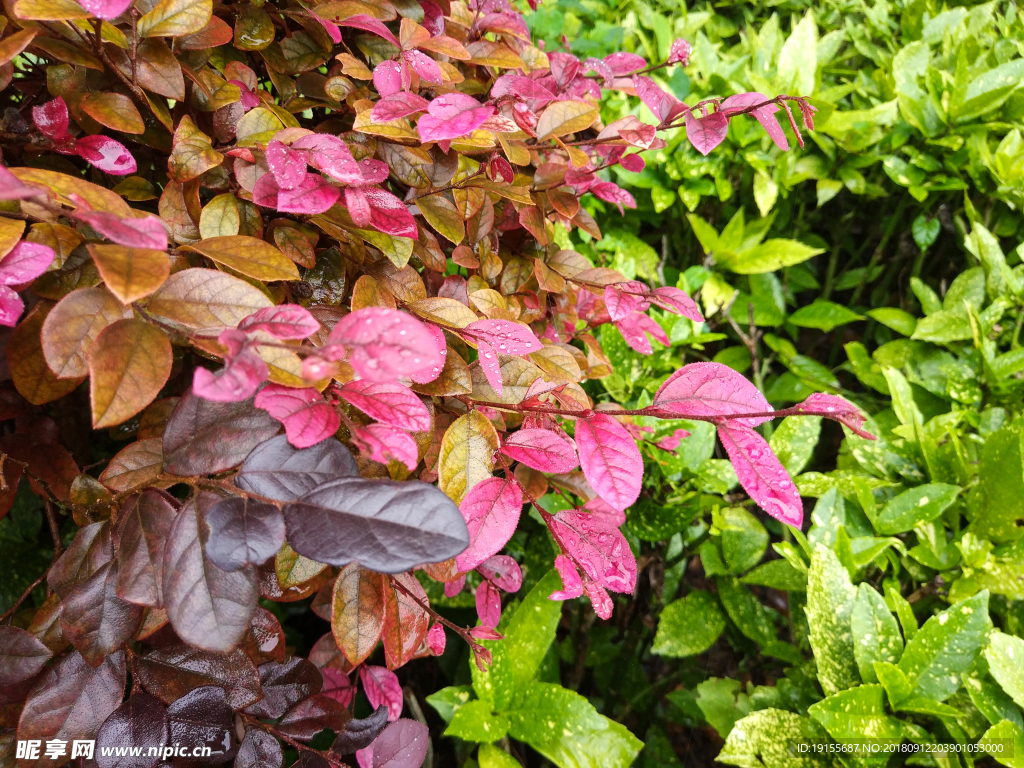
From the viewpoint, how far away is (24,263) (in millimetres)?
502

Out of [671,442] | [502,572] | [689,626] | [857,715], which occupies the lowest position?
[689,626]

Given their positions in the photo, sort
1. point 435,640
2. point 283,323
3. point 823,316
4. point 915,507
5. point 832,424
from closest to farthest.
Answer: point 283,323
point 435,640
point 915,507
point 823,316
point 832,424

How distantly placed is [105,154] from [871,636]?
130cm

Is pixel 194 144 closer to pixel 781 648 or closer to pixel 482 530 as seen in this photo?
pixel 482 530

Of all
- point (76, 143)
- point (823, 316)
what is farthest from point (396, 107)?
point (823, 316)

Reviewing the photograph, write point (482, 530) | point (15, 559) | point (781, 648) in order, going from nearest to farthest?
point (482, 530) → point (15, 559) → point (781, 648)

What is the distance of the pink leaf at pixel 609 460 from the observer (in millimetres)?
596

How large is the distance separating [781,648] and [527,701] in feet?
1.77

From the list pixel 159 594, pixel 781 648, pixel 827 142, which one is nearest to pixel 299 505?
pixel 159 594

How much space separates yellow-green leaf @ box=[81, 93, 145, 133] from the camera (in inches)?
25.2

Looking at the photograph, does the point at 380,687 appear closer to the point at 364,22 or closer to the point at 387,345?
the point at 387,345

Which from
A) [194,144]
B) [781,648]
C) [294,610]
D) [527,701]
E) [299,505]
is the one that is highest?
[194,144]

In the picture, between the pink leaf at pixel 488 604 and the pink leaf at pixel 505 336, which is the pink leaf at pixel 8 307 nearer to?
the pink leaf at pixel 505 336

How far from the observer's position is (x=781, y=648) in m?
1.28
